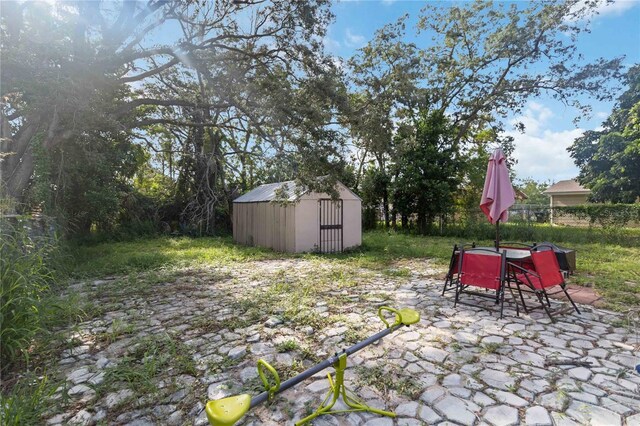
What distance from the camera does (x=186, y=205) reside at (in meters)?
14.8

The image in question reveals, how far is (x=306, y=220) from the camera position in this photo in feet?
30.8

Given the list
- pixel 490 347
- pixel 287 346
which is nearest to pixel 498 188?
pixel 490 347

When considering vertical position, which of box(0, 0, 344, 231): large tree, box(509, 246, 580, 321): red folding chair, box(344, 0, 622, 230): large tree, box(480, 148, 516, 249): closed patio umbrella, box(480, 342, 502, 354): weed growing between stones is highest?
box(344, 0, 622, 230): large tree

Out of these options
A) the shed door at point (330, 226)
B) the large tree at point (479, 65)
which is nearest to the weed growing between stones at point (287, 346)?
the shed door at point (330, 226)

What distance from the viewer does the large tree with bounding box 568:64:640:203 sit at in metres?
15.8

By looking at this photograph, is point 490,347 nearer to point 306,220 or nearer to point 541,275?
point 541,275

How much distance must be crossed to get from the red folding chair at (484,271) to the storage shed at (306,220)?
192 inches

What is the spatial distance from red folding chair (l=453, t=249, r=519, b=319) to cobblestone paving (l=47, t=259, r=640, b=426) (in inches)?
11.6

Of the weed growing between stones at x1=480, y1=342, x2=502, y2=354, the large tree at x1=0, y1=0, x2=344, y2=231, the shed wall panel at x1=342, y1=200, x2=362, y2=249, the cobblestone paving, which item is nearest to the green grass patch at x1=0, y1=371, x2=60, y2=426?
the cobblestone paving

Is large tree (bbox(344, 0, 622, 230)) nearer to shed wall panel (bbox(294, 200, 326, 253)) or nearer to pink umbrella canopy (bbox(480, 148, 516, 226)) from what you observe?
shed wall panel (bbox(294, 200, 326, 253))

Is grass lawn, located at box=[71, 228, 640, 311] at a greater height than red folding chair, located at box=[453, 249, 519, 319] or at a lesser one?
lesser

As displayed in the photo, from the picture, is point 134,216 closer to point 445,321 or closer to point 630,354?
point 445,321

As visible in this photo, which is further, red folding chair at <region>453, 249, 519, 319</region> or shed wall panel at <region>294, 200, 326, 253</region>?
shed wall panel at <region>294, 200, 326, 253</region>

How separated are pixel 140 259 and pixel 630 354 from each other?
324 inches
